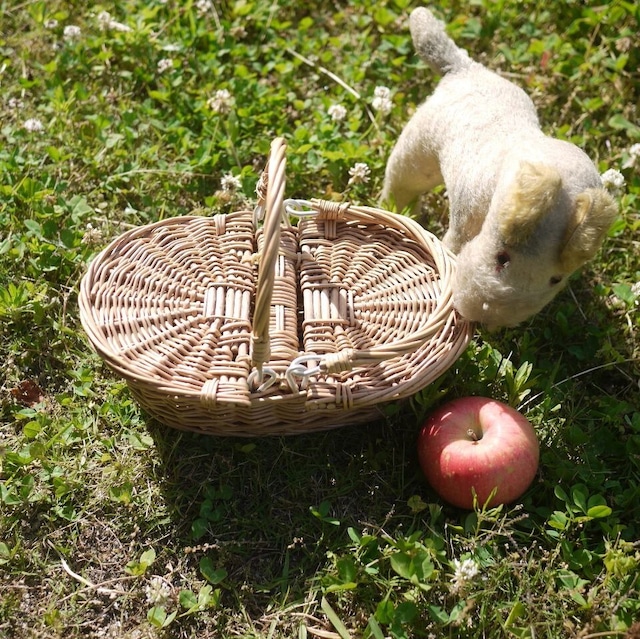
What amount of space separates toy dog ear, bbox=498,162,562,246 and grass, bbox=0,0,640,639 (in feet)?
1.90

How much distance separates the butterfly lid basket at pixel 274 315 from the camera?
6.40ft

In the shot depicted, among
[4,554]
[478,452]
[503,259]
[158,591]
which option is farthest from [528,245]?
[4,554]

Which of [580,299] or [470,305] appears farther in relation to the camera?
[580,299]

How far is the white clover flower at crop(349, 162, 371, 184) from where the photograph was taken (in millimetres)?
2934

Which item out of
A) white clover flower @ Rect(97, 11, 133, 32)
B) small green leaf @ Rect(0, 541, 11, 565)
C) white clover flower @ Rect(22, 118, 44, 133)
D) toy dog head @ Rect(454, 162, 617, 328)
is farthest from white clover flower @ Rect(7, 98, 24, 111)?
toy dog head @ Rect(454, 162, 617, 328)

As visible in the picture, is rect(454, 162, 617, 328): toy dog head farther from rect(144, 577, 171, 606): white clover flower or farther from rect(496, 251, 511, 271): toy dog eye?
rect(144, 577, 171, 606): white clover flower

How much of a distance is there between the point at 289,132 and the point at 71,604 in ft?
7.01

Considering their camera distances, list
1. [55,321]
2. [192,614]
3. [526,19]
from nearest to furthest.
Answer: [192,614] < [55,321] < [526,19]

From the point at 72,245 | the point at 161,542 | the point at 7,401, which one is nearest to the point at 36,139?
the point at 72,245

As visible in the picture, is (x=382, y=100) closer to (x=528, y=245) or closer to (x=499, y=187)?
(x=499, y=187)

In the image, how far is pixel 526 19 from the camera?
3742 millimetres

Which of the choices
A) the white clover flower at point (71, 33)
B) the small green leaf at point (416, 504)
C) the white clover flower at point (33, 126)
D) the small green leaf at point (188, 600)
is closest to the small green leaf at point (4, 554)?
the small green leaf at point (188, 600)

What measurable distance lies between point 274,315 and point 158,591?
862 millimetres

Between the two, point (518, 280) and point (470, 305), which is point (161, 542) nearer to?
point (470, 305)
